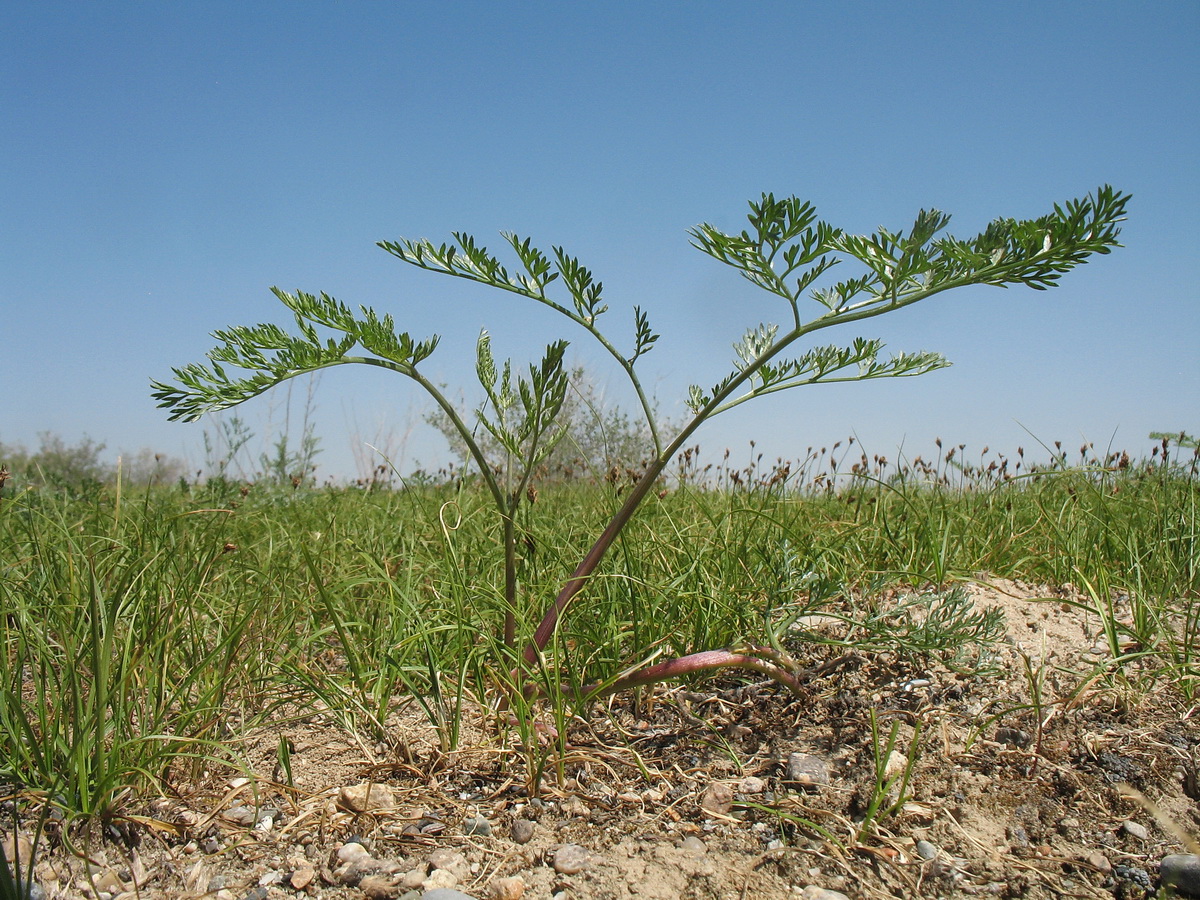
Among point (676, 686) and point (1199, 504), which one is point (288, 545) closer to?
point (676, 686)

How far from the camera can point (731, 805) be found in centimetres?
186

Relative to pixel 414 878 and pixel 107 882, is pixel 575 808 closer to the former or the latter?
pixel 414 878

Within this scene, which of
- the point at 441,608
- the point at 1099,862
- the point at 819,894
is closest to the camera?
the point at 819,894

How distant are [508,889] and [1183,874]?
131cm

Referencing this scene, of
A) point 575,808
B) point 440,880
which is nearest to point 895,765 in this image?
point 575,808

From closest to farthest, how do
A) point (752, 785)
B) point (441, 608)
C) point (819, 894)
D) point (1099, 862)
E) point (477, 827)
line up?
point (819, 894)
point (1099, 862)
point (477, 827)
point (752, 785)
point (441, 608)

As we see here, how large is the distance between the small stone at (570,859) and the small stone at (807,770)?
557mm

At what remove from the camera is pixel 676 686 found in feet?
7.79

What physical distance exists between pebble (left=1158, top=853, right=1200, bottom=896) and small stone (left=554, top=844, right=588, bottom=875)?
1.13m

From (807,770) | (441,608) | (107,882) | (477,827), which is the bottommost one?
(107,882)

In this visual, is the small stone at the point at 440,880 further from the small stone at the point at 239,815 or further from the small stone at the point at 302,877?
the small stone at the point at 239,815

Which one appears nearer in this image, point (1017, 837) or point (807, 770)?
point (1017, 837)

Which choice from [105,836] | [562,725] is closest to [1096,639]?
[562,725]

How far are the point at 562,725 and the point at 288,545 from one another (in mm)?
1851
